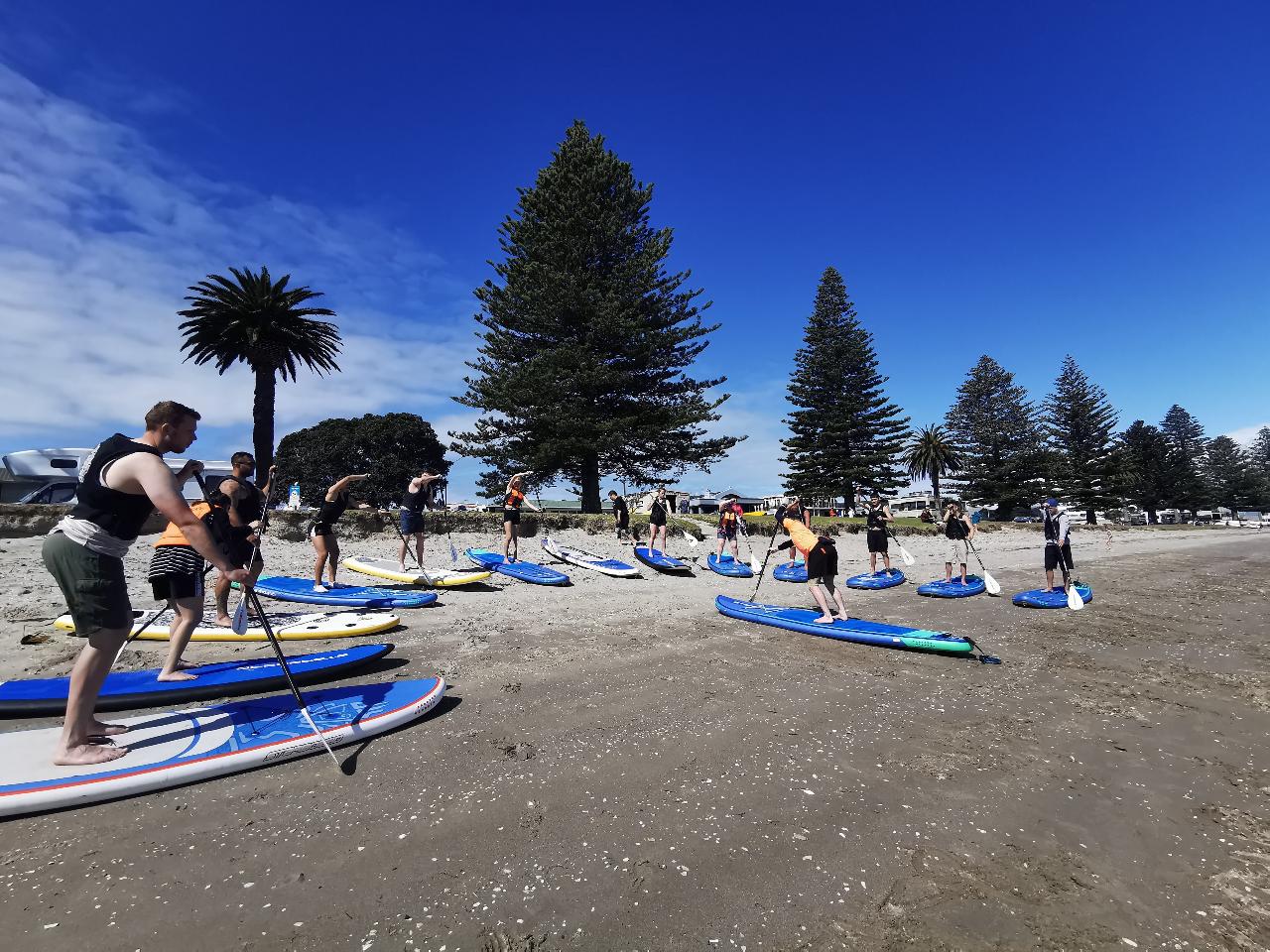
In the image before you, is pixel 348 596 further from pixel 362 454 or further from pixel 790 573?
pixel 362 454

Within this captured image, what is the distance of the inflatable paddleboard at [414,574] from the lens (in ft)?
36.7

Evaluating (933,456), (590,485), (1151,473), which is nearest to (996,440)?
(933,456)

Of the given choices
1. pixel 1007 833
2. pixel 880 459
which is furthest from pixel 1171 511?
pixel 1007 833

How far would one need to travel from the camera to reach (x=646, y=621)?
894 cm

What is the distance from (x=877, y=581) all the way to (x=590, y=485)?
15.1 m

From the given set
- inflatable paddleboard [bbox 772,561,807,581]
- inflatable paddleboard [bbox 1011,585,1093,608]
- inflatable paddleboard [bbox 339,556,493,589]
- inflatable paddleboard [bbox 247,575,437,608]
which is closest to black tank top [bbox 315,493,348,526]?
inflatable paddleboard [bbox 247,575,437,608]

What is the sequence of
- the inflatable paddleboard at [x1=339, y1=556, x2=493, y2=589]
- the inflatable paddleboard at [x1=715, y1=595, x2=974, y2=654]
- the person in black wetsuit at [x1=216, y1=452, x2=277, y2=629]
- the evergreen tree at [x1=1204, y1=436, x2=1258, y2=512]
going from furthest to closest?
the evergreen tree at [x1=1204, y1=436, x2=1258, y2=512] → the inflatable paddleboard at [x1=339, y1=556, x2=493, y2=589] → the inflatable paddleboard at [x1=715, y1=595, x2=974, y2=654] → the person in black wetsuit at [x1=216, y1=452, x2=277, y2=629]

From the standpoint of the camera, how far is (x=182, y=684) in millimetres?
4957

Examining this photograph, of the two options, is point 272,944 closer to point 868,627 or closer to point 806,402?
point 868,627

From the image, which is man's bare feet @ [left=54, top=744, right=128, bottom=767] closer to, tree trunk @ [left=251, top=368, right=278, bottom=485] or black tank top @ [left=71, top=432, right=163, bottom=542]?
black tank top @ [left=71, top=432, right=163, bottom=542]

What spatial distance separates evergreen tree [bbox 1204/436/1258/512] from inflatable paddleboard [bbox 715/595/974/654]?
88.4 m

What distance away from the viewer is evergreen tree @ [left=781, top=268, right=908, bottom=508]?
→ 40156 millimetres

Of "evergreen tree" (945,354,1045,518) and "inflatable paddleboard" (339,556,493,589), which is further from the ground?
"evergreen tree" (945,354,1045,518)

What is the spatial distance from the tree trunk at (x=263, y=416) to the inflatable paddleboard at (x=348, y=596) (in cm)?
1656
